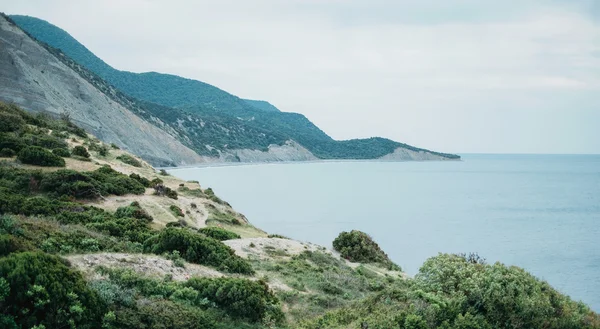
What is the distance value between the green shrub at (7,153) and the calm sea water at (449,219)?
29.5m

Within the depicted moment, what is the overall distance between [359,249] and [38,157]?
20.5 m

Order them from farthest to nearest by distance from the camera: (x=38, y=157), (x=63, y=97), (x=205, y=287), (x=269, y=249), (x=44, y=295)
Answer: (x=63, y=97)
(x=38, y=157)
(x=269, y=249)
(x=205, y=287)
(x=44, y=295)

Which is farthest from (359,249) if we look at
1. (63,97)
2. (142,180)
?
(63,97)

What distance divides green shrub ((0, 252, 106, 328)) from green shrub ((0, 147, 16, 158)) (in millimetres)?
22951

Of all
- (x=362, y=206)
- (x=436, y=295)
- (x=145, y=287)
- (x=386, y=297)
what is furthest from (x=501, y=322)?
(x=362, y=206)

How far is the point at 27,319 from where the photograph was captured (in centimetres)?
980

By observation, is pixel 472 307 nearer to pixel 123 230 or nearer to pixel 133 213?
pixel 123 230

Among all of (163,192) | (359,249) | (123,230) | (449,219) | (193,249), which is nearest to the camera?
(193,249)

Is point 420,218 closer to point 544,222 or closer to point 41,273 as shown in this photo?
point 544,222

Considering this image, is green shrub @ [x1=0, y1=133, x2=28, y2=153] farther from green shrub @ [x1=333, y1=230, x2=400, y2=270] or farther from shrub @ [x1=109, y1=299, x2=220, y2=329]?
shrub @ [x1=109, y1=299, x2=220, y2=329]

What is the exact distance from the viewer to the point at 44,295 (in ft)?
33.2

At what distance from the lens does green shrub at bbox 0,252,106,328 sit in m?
9.88

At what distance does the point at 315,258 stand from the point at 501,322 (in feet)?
45.4

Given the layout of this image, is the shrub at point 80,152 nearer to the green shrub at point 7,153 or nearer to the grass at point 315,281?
the green shrub at point 7,153
